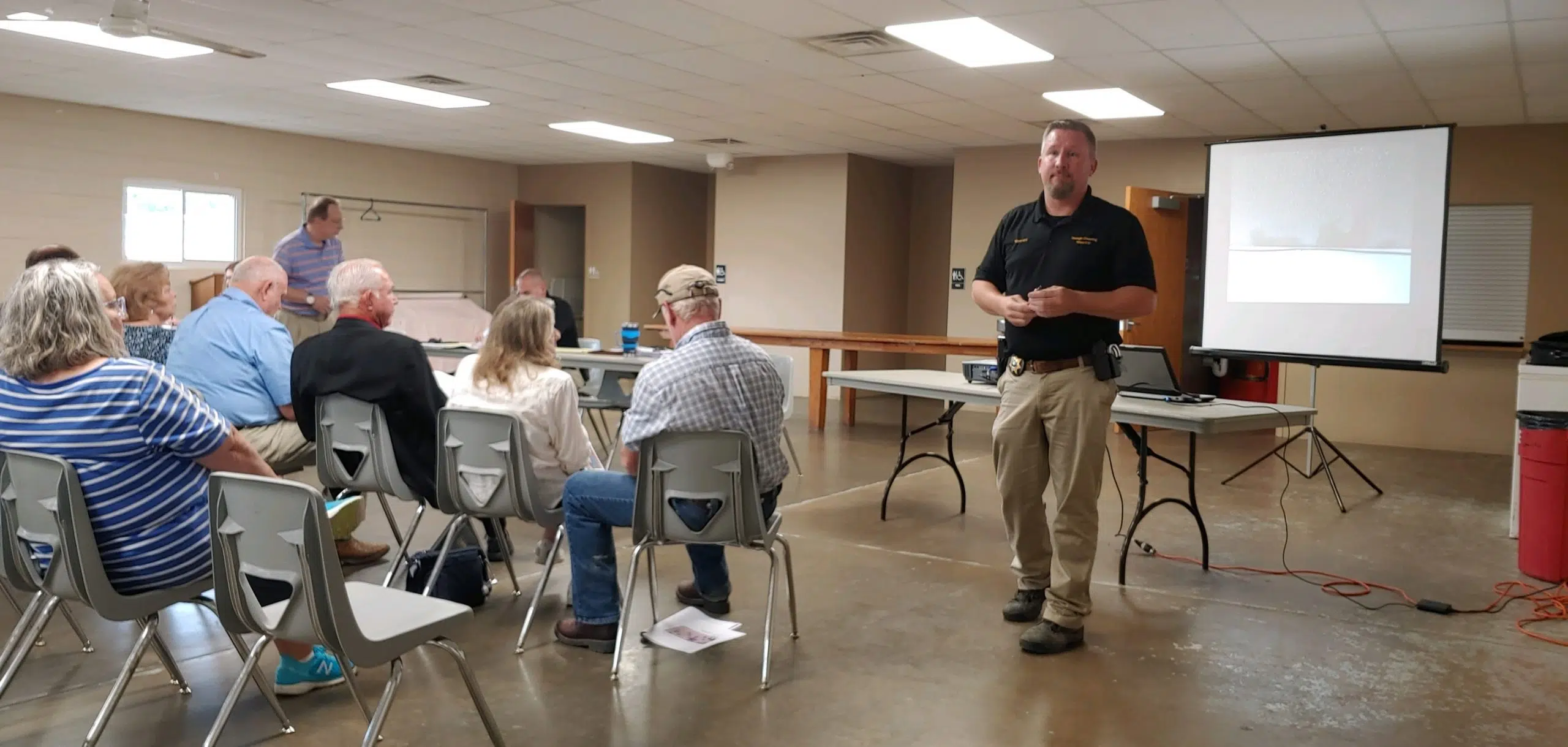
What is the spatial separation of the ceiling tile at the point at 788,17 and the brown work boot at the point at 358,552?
2.87 metres

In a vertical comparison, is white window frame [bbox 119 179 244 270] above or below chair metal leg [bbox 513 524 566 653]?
above

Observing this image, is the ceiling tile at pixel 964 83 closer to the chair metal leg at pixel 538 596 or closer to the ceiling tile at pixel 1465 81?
the ceiling tile at pixel 1465 81

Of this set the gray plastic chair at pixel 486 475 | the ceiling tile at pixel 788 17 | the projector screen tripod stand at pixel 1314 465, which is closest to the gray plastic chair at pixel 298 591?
the gray plastic chair at pixel 486 475

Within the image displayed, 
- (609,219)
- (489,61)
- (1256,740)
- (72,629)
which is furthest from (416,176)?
(1256,740)

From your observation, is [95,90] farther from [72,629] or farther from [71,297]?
[71,297]

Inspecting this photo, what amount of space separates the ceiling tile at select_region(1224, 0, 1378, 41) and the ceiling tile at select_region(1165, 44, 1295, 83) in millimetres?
320

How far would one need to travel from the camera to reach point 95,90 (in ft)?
28.8

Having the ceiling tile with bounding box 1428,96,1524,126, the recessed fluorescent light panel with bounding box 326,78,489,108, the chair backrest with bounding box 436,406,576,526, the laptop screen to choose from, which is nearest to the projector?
the laptop screen

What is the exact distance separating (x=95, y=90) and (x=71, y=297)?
758cm

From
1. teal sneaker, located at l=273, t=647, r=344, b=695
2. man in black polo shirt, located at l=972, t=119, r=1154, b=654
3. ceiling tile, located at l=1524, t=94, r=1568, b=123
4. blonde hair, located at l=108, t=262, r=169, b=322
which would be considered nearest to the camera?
teal sneaker, located at l=273, t=647, r=344, b=695

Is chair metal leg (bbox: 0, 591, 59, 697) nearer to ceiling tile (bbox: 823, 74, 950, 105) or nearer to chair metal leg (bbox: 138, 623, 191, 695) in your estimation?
chair metal leg (bbox: 138, 623, 191, 695)

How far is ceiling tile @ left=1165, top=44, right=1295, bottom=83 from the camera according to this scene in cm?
621

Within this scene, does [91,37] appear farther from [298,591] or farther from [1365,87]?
[1365,87]

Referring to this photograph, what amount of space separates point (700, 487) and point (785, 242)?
30.1 ft
